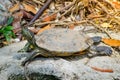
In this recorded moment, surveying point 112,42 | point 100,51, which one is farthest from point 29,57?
point 112,42

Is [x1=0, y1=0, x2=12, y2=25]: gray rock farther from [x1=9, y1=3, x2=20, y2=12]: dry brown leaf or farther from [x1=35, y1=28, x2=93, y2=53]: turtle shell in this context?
[x1=35, y1=28, x2=93, y2=53]: turtle shell

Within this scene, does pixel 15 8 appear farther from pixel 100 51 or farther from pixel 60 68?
pixel 60 68

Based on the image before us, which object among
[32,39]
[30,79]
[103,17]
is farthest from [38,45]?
[103,17]

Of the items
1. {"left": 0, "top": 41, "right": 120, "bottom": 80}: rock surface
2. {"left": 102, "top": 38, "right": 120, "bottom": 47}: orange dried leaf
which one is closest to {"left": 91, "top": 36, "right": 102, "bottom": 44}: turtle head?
{"left": 102, "top": 38, "right": 120, "bottom": 47}: orange dried leaf

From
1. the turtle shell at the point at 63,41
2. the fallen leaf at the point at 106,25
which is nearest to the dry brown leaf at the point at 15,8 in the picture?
the fallen leaf at the point at 106,25

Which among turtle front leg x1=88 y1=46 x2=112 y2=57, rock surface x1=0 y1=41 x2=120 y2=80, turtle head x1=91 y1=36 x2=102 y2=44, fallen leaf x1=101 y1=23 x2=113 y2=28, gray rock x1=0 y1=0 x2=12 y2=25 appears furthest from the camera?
gray rock x1=0 y1=0 x2=12 y2=25

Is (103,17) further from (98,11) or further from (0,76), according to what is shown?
(0,76)

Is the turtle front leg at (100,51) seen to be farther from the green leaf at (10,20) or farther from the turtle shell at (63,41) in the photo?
the green leaf at (10,20)
